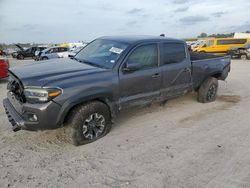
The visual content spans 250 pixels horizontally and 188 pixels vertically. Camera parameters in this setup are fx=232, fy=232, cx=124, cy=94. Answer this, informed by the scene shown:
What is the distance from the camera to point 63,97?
3479 mm

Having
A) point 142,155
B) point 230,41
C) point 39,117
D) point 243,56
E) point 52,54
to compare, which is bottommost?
point 142,155

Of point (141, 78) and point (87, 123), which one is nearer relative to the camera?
point (87, 123)

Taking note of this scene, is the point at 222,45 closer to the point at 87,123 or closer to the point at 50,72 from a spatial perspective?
the point at 87,123

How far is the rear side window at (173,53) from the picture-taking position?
194 inches

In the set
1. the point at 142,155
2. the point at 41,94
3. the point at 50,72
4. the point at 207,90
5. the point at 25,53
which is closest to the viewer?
the point at 41,94

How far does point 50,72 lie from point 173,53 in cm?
271

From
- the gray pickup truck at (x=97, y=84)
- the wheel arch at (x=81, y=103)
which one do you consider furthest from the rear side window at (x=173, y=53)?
the wheel arch at (x=81, y=103)

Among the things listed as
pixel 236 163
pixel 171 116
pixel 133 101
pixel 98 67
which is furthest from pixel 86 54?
pixel 236 163

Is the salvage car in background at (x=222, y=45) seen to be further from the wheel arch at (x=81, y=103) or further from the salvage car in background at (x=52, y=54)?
the wheel arch at (x=81, y=103)

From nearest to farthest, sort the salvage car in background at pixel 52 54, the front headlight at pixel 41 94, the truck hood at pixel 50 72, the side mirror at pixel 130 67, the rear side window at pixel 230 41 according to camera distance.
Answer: the front headlight at pixel 41 94 → the truck hood at pixel 50 72 → the side mirror at pixel 130 67 → the salvage car in background at pixel 52 54 → the rear side window at pixel 230 41

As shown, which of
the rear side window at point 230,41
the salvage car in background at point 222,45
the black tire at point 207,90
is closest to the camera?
the black tire at point 207,90

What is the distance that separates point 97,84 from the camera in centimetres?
381

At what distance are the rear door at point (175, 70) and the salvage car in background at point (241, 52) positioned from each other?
18658 millimetres

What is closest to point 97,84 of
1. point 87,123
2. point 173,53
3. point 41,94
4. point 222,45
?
point 87,123
